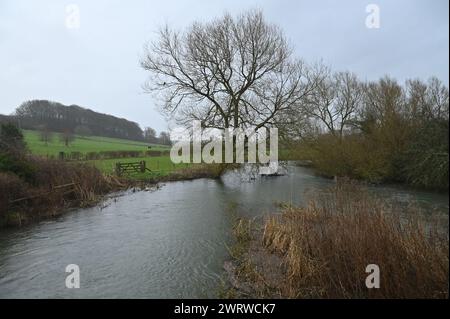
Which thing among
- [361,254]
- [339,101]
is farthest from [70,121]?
[361,254]

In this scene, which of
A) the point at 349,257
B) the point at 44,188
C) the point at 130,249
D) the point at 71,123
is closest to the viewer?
the point at 349,257

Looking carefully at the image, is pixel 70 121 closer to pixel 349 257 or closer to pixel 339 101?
pixel 339 101

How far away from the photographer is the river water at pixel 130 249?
6.55 m

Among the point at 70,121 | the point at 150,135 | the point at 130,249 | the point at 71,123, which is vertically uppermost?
the point at 70,121

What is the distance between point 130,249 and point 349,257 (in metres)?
6.35

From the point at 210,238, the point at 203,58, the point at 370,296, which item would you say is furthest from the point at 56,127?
the point at 370,296

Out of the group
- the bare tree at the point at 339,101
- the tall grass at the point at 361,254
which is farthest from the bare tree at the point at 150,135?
the tall grass at the point at 361,254

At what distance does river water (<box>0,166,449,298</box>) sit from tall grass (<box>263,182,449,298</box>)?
683mm

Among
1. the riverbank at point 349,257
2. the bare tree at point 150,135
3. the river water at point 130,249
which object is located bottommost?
the river water at point 130,249

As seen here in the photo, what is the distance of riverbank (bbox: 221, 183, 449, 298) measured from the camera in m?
4.60

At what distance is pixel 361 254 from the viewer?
5148 mm

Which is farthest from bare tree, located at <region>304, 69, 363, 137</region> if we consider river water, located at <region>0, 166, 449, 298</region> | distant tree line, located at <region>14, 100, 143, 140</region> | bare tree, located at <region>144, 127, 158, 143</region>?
bare tree, located at <region>144, 127, 158, 143</region>

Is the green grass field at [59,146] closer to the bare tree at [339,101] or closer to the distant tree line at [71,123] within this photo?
the distant tree line at [71,123]

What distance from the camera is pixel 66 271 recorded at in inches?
295
